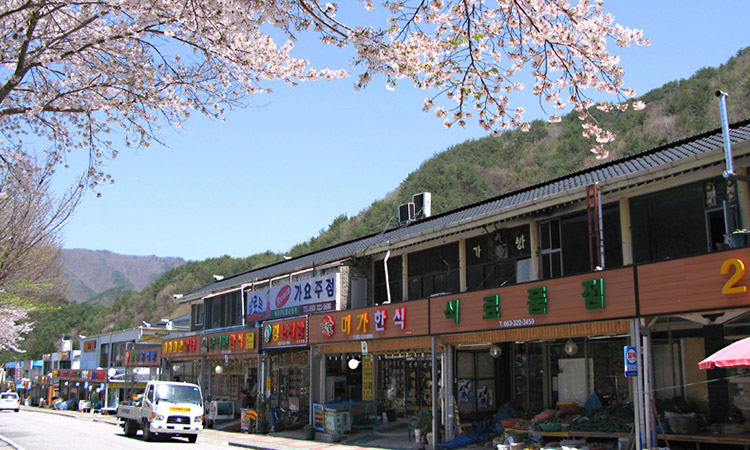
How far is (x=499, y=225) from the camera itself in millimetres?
A: 18703

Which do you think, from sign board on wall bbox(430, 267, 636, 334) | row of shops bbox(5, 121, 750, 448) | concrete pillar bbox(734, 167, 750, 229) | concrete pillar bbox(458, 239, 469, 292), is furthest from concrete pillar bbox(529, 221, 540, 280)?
concrete pillar bbox(734, 167, 750, 229)

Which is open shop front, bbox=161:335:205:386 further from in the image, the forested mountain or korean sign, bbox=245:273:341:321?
the forested mountain

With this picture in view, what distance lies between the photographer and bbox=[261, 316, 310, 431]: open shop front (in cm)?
2339

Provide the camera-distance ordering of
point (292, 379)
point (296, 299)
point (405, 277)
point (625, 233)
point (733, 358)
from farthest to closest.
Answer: point (292, 379) < point (296, 299) < point (405, 277) < point (625, 233) < point (733, 358)

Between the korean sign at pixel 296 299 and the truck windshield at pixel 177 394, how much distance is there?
4.68 metres

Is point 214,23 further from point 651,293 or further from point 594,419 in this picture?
point 594,419

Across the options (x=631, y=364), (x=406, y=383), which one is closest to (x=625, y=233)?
(x=631, y=364)

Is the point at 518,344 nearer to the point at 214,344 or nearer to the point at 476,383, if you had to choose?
the point at 476,383

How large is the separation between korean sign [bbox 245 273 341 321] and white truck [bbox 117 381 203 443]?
15.4 ft

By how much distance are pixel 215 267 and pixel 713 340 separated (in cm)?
9822

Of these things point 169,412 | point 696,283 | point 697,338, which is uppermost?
point 696,283

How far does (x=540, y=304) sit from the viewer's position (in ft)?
48.1

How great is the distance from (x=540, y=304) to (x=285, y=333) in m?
11.8

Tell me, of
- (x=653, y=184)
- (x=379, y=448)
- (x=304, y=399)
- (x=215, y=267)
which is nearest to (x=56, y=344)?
(x=215, y=267)
